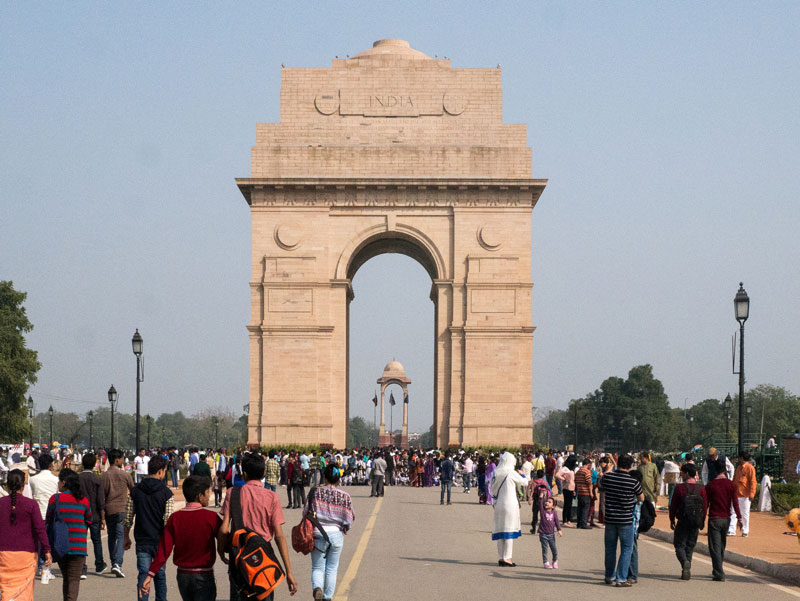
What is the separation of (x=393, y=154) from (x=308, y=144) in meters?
3.73

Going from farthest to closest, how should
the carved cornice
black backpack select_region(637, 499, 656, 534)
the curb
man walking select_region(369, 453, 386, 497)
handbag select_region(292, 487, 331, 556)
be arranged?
1. the carved cornice
2. man walking select_region(369, 453, 386, 497)
3. black backpack select_region(637, 499, 656, 534)
4. the curb
5. handbag select_region(292, 487, 331, 556)

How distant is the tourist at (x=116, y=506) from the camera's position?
49.6ft

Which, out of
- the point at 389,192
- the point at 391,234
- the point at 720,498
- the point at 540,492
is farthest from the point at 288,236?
the point at 720,498

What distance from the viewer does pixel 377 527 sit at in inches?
861

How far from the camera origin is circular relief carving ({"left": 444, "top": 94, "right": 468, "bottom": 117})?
5006 centimetres

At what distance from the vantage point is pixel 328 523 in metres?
11.5

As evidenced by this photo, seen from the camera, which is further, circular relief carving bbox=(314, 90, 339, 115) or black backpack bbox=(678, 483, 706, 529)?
circular relief carving bbox=(314, 90, 339, 115)

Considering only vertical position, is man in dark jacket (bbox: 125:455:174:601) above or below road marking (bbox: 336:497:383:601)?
above

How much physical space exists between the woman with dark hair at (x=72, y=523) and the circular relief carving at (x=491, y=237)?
3763 cm

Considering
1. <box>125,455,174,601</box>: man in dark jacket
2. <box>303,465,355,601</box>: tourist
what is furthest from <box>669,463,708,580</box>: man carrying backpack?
<box>125,455,174,601</box>: man in dark jacket

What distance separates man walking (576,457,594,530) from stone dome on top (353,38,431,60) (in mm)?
31830

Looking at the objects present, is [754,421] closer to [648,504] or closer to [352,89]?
[352,89]

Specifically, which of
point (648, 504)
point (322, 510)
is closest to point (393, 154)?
point (648, 504)

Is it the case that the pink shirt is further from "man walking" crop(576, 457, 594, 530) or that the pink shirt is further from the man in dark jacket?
"man walking" crop(576, 457, 594, 530)
